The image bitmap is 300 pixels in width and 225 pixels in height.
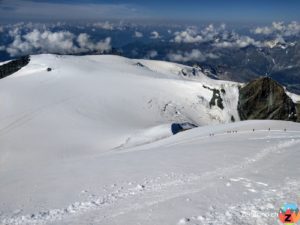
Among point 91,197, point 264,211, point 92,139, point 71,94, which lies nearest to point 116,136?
point 92,139

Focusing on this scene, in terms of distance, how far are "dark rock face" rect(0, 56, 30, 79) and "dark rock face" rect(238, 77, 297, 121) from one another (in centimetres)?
7657

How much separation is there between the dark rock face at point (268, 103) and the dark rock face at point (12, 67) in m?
76.6

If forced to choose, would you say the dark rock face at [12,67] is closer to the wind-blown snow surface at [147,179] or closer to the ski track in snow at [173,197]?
the wind-blown snow surface at [147,179]

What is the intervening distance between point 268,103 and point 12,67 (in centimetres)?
8388

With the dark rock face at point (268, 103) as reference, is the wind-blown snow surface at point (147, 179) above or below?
above

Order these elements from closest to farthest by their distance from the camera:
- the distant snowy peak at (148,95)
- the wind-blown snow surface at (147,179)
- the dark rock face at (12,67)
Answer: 1. the wind-blown snow surface at (147,179)
2. the distant snowy peak at (148,95)
3. the dark rock face at (12,67)

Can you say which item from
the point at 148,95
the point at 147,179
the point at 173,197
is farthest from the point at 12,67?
the point at 173,197

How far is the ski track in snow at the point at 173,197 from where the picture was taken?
12727 millimetres

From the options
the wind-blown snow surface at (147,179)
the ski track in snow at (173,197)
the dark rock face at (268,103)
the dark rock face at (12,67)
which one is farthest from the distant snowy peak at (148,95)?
the ski track in snow at (173,197)

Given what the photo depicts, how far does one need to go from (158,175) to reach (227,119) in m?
66.6

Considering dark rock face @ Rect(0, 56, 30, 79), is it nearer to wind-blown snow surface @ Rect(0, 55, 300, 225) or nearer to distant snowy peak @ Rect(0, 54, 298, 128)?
distant snowy peak @ Rect(0, 54, 298, 128)

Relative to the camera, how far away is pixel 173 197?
603 inches

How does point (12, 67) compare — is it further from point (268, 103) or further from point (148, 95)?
point (268, 103)

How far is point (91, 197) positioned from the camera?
16.2 metres
